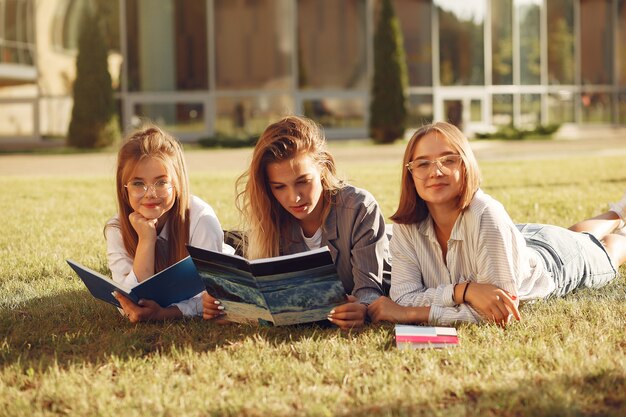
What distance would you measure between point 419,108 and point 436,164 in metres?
23.7

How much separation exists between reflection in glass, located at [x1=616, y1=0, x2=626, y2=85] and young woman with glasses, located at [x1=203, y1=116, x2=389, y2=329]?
3067 cm

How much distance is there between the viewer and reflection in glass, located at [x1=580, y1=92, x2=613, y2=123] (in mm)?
31359

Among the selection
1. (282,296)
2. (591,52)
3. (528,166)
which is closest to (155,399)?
(282,296)

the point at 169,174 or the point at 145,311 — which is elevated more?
Result: the point at 169,174

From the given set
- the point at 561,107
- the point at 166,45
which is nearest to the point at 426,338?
the point at 166,45

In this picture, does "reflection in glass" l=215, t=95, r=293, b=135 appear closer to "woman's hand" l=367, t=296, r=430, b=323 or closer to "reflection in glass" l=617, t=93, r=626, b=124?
"reflection in glass" l=617, t=93, r=626, b=124

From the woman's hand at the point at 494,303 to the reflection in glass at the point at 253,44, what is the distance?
22706 millimetres

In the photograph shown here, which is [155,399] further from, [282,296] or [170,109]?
[170,109]

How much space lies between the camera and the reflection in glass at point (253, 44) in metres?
25.9

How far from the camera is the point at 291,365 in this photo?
10.9ft

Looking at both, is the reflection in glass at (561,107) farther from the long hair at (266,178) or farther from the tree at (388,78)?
the long hair at (266,178)

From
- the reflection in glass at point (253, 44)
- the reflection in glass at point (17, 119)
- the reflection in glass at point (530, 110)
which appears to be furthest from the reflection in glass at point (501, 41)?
the reflection in glass at point (17, 119)

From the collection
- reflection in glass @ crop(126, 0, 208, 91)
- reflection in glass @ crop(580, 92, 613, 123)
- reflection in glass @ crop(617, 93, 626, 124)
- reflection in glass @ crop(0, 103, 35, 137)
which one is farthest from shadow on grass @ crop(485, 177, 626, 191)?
reflection in glass @ crop(617, 93, 626, 124)

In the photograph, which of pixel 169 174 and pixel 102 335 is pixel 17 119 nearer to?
pixel 169 174
